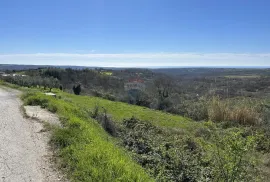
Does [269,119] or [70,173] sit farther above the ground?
[70,173]

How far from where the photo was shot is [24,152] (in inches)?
218

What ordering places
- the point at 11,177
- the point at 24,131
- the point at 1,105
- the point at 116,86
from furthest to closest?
the point at 116,86 → the point at 1,105 → the point at 24,131 → the point at 11,177

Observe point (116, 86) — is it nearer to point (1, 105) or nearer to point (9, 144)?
point (1, 105)

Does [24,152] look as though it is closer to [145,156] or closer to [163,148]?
[145,156]

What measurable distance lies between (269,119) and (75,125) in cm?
1002

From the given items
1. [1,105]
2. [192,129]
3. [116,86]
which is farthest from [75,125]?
[116,86]

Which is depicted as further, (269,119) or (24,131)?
(269,119)

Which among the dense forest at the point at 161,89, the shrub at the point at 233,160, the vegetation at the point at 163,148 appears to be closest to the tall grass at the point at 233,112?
the vegetation at the point at 163,148

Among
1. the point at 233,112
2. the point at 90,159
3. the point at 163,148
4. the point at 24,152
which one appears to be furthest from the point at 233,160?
the point at 233,112

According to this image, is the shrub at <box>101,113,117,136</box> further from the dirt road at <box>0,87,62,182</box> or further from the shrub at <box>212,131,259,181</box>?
the shrub at <box>212,131,259,181</box>

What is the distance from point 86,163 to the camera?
186 inches

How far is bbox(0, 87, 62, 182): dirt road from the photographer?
176 inches

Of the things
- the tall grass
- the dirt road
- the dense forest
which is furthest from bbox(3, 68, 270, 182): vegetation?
the dense forest

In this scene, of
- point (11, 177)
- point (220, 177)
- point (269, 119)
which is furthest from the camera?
point (269, 119)
